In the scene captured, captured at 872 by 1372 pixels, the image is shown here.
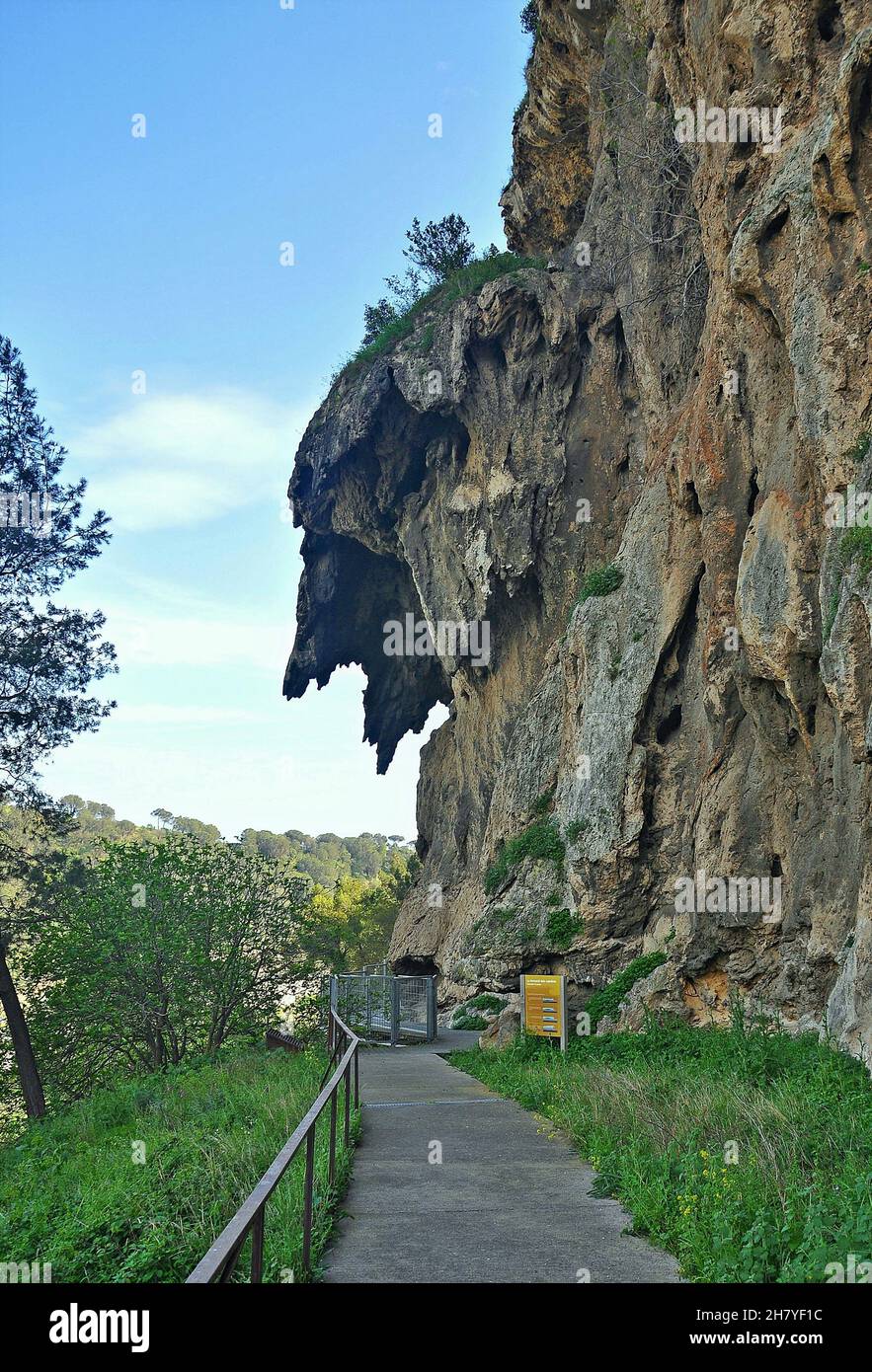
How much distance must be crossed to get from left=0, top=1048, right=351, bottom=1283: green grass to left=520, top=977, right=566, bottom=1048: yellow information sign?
3497 mm

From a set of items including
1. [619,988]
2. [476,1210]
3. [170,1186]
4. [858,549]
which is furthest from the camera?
[619,988]

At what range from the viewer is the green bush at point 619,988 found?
17.4 meters

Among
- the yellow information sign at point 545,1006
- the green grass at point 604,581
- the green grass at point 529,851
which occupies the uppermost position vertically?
the green grass at point 604,581

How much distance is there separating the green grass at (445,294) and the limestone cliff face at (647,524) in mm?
558

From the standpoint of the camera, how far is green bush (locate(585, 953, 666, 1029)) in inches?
685

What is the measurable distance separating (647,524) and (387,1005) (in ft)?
39.6

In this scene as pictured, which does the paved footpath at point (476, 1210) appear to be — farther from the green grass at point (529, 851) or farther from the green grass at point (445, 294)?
the green grass at point (445, 294)

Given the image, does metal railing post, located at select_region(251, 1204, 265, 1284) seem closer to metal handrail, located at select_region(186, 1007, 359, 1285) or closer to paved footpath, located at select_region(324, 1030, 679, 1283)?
metal handrail, located at select_region(186, 1007, 359, 1285)

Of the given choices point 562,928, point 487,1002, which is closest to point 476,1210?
point 562,928

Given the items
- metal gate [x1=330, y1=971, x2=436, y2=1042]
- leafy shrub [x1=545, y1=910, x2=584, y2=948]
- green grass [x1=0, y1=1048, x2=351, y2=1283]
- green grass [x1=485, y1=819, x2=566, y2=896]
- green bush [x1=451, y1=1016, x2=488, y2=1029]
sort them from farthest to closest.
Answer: green bush [x1=451, y1=1016, x2=488, y2=1029], green grass [x1=485, y1=819, x2=566, y2=896], metal gate [x1=330, y1=971, x2=436, y2=1042], leafy shrub [x1=545, y1=910, x2=584, y2=948], green grass [x1=0, y1=1048, x2=351, y2=1283]

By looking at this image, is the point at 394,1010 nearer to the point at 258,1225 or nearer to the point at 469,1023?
the point at 469,1023

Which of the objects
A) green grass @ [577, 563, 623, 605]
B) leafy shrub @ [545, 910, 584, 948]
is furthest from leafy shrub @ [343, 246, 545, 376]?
leafy shrub @ [545, 910, 584, 948]

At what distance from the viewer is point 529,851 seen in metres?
23.5

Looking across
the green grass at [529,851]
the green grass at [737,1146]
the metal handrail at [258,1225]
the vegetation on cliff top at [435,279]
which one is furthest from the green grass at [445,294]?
the metal handrail at [258,1225]
